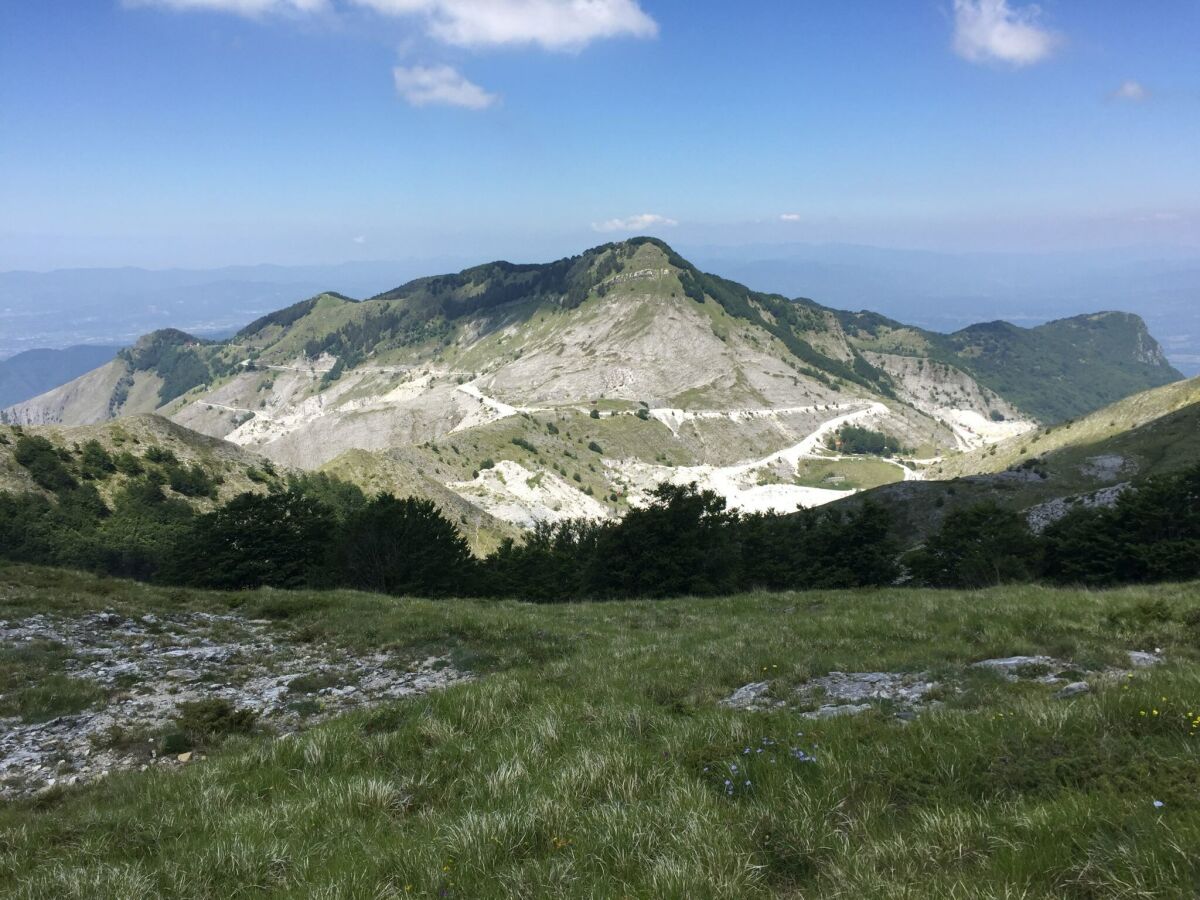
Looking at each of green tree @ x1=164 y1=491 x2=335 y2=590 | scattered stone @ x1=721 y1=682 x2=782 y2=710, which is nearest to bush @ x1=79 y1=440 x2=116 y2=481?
green tree @ x1=164 y1=491 x2=335 y2=590

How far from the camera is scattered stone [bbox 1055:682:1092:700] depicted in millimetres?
7382

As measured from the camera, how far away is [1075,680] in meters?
8.55

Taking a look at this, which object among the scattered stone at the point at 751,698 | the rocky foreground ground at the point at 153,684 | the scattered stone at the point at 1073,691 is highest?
the scattered stone at the point at 1073,691

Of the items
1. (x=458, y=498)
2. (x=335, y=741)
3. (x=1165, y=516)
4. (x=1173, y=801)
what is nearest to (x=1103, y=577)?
(x=1165, y=516)

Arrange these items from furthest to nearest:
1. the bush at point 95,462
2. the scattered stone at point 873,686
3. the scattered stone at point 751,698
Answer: the bush at point 95,462 → the scattered stone at point 751,698 → the scattered stone at point 873,686

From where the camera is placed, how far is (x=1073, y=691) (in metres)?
7.60

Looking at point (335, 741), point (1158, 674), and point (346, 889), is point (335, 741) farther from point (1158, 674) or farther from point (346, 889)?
point (1158, 674)

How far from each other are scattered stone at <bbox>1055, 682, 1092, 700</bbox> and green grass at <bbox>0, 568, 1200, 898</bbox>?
55cm

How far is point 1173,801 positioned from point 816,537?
163ft

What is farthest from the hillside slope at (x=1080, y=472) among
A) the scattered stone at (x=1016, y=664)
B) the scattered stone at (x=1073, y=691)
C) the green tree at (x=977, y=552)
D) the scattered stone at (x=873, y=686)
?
the scattered stone at (x=1073, y=691)

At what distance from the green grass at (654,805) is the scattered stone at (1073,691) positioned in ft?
1.79

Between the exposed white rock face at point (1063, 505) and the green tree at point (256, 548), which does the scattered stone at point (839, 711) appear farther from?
the exposed white rock face at point (1063, 505)

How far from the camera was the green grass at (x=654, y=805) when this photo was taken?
3.93 meters

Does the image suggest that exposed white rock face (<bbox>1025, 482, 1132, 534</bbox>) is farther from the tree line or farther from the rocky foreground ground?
the rocky foreground ground
